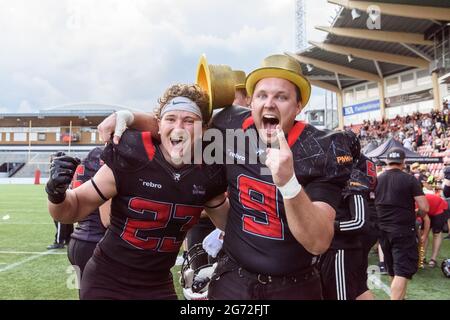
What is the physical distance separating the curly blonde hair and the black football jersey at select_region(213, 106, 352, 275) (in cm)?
39

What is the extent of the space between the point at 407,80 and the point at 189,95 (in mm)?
33362

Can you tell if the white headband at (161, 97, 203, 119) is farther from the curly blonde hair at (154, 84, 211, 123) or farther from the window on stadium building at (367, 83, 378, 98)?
the window on stadium building at (367, 83, 378, 98)

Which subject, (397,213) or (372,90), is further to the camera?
(372,90)

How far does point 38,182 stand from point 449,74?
29.9 meters

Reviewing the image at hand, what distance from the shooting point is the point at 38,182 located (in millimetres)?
34625

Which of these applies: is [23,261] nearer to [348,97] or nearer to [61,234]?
[61,234]

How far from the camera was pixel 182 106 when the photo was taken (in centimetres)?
238

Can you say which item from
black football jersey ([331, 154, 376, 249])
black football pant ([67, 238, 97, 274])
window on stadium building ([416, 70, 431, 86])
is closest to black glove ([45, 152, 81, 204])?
black football pant ([67, 238, 97, 274])

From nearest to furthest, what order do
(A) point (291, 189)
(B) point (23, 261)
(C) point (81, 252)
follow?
(A) point (291, 189), (C) point (81, 252), (B) point (23, 261)

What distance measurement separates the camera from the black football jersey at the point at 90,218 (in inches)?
139

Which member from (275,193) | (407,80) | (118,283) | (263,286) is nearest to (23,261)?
(118,283)

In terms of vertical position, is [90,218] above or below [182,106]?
below

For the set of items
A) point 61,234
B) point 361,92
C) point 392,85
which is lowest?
point 61,234
